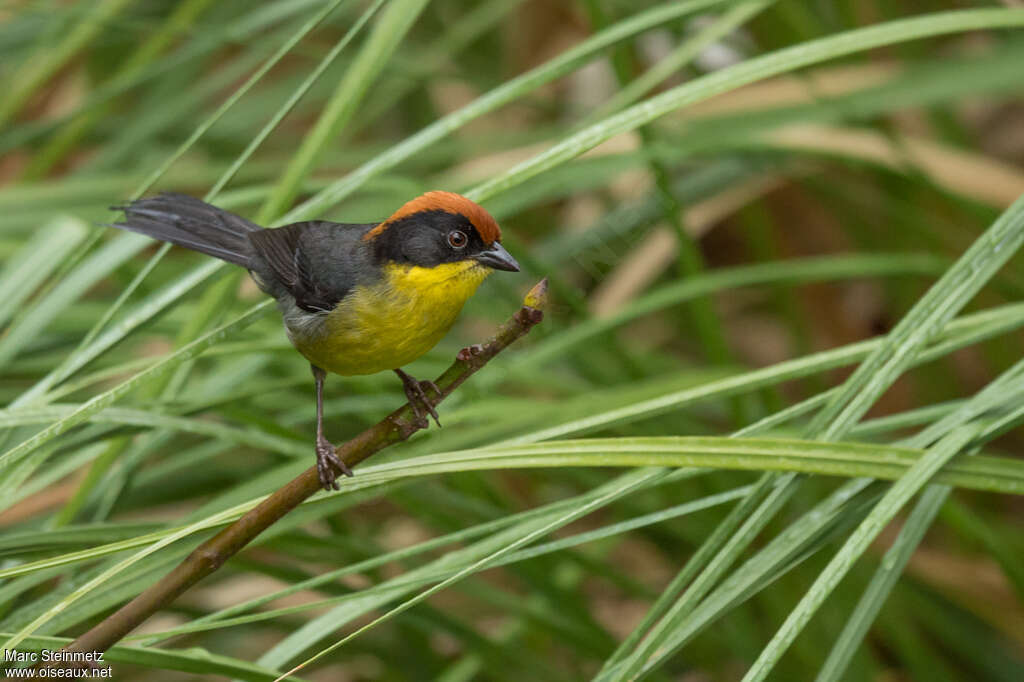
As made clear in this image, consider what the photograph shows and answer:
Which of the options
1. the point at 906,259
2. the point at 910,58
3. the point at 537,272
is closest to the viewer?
the point at 537,272

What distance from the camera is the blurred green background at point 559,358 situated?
5.44ft

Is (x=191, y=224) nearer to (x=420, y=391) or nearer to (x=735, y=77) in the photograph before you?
(x=420, y=391)

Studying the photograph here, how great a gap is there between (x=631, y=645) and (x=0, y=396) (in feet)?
5.41

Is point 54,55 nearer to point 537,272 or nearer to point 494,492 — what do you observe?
point 537,272

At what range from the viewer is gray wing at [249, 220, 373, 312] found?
194cm

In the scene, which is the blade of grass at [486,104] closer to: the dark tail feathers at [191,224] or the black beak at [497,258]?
the dark tail feathers at [191,224]

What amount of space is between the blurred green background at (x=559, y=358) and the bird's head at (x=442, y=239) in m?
0.07

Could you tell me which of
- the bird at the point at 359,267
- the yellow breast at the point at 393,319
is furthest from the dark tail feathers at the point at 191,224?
the yellow breast at the point at 393,319

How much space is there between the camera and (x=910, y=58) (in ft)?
13.0

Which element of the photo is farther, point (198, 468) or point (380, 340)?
point (198, 468)

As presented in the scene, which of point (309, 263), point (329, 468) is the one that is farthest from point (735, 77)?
point (329, 468)

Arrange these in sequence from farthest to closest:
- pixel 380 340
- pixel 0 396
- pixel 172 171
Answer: pixel 172 171 < pixel 0 396 < pixel 380 340

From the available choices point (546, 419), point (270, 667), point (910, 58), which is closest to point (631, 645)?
point (270, 667)

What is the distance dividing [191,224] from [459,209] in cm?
66
